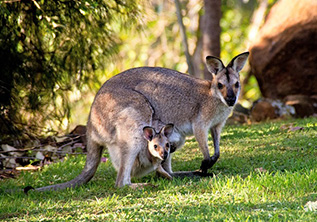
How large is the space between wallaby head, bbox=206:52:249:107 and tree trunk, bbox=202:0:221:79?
4.67 meters

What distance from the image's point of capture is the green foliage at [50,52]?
7.67 metres

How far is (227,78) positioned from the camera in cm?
590

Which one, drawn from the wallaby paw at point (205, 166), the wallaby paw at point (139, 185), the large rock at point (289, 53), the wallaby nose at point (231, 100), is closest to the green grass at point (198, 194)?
the wallaby paw at point (139, 185)

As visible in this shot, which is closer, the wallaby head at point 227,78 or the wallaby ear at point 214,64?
the wallaby head at point 227,78

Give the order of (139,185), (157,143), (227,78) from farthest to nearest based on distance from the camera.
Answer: (227,78) < (157,143) < (139,185)

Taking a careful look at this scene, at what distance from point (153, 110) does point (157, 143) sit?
61 cm

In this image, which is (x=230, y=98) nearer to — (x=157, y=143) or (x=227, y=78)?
(x=227, y=78)

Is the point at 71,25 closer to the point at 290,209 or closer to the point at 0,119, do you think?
the point at 0,119

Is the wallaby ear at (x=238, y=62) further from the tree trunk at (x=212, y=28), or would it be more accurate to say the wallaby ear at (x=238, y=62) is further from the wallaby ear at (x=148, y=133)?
the tree trunk at (x=212, y=28)

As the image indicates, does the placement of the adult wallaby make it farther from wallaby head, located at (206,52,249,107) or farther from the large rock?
the large rock

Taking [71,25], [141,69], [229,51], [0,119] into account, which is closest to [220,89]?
[141,69]

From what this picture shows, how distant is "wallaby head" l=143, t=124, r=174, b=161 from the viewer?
5.28 meters

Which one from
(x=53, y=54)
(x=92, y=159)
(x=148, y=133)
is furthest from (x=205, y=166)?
(x=53, y=54)

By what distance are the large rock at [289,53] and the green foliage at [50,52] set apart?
10.0 feet
